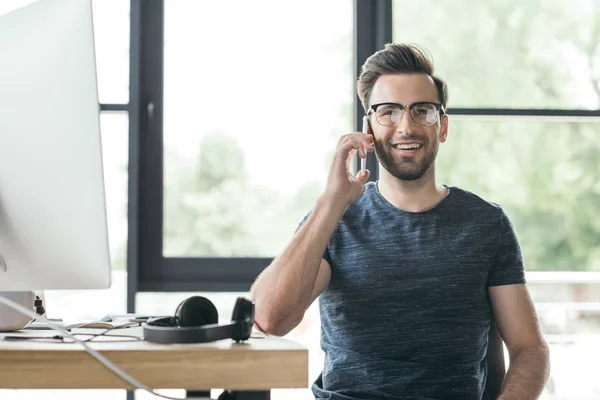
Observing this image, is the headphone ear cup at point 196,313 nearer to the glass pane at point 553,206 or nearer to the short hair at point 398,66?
the short hair at point 398,66

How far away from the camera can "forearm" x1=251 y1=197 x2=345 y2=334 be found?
1668mm

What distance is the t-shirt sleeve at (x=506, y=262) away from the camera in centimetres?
178

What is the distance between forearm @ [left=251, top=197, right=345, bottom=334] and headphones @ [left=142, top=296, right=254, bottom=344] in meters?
0.55

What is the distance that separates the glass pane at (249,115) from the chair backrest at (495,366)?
103 cm

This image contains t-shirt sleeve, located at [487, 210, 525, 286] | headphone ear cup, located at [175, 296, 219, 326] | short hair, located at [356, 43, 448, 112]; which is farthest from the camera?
short hair, located at [356, 43, 448, 112]

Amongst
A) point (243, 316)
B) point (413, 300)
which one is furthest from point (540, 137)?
point (243, 316)

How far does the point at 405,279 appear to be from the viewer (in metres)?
1.74

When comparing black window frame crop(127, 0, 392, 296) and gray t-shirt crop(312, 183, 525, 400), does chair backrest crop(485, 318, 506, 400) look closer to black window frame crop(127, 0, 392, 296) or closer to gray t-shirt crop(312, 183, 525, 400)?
gray t-shirt crop(312, 183, 525, 400)

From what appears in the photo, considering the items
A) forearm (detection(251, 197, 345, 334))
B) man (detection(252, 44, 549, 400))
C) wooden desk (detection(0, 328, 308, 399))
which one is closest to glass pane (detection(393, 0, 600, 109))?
man (detection(252, 44, 549, 400))

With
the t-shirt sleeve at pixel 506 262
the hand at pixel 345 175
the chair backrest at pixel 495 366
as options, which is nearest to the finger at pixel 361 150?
the hand at pixel 345 175

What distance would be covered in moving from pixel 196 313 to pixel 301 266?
1.98ft

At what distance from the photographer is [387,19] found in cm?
256

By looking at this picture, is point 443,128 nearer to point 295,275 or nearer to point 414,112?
A: point 414,112

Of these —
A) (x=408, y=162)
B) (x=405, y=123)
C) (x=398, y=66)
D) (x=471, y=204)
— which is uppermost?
Result: (x=398, y=66)
